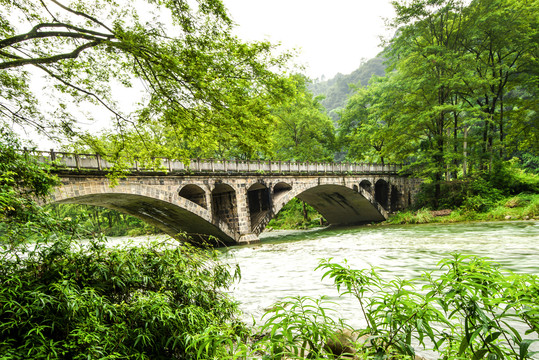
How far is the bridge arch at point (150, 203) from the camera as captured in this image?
43.0 feet

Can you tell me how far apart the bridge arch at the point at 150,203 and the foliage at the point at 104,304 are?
28.2ft

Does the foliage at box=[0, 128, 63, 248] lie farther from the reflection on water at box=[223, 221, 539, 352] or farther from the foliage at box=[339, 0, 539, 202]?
the foliage at box=[339, 0, 539, 202]

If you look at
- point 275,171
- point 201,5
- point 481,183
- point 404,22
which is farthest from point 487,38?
point 201,5

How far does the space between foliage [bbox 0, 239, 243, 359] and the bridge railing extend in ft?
17.5

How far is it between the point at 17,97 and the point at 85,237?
5177 mm

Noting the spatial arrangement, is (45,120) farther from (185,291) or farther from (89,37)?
(185,291)

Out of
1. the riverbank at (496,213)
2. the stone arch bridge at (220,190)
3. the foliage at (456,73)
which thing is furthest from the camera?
the foliage at (456,73)

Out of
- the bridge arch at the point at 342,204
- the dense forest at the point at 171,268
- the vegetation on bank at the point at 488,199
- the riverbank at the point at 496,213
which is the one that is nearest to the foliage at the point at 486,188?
the vegetation on bank at the point at 488,199

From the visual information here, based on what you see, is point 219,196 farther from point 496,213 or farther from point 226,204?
point 496,213

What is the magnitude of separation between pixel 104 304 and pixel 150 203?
1456 cm

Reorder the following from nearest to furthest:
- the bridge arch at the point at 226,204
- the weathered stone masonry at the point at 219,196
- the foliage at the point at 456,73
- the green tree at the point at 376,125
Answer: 1. the weathered stone masonry at the point at 219,196
2. the bridge arch at the point at 226,204
3. the foliage at the point at 456,73
4. the green tree at the point at 376,125

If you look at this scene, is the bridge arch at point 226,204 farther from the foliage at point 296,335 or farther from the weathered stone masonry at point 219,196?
the foliage at point 296,335

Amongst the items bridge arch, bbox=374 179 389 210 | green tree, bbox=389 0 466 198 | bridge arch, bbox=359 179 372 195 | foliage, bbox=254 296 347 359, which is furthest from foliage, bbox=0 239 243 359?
bridge arch, bbox=374 179 389 210

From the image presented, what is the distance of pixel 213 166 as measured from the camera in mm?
18391
